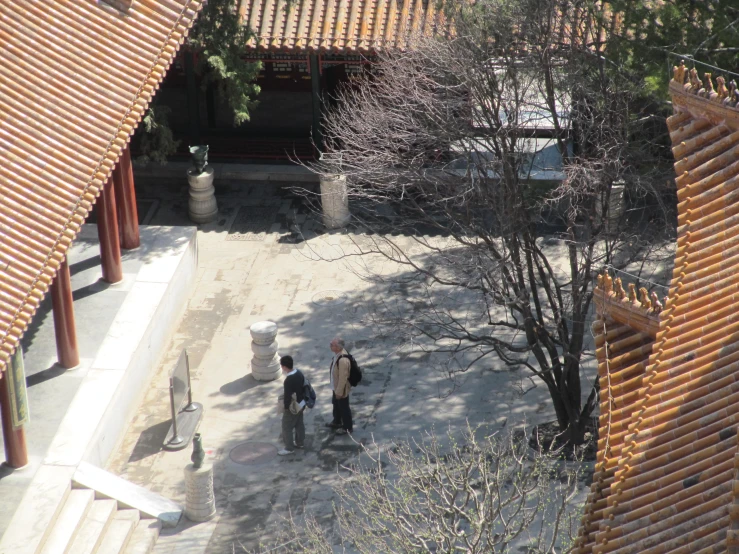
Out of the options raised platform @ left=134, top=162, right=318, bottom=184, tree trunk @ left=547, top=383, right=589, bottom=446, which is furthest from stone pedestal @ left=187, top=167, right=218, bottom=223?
tree trunk @ left=547, top=383, right=589, bottom=446

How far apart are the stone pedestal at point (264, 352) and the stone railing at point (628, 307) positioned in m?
9.22

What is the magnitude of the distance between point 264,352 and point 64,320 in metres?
3.60

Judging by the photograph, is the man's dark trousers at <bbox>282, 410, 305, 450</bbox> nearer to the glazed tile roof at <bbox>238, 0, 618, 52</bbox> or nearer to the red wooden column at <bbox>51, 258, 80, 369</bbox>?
the red wooden column at <bbox>51, 258, 80, 369</bbox>

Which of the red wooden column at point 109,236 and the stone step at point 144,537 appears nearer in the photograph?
the stone step at point 144,537

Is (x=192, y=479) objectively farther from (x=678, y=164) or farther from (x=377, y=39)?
(x=377, y=39)

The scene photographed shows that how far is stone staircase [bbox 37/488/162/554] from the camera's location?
15758 mm

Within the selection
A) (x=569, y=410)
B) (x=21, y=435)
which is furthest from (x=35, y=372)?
(x=569, y=410)

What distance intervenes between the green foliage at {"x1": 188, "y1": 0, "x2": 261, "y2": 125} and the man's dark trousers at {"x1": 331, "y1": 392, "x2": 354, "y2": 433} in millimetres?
8333

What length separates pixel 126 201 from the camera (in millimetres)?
21406

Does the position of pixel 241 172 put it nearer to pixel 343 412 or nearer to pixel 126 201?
pixel 126 201

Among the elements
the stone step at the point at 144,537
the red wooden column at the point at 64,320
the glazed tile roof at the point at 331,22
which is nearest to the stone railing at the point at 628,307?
the stone step at the point at 144,537

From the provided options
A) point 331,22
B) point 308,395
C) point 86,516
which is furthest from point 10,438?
point 331,22

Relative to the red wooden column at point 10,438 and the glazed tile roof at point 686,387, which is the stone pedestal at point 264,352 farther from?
the glazed tile roof at point 686,387

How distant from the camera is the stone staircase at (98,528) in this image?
51.7ft
